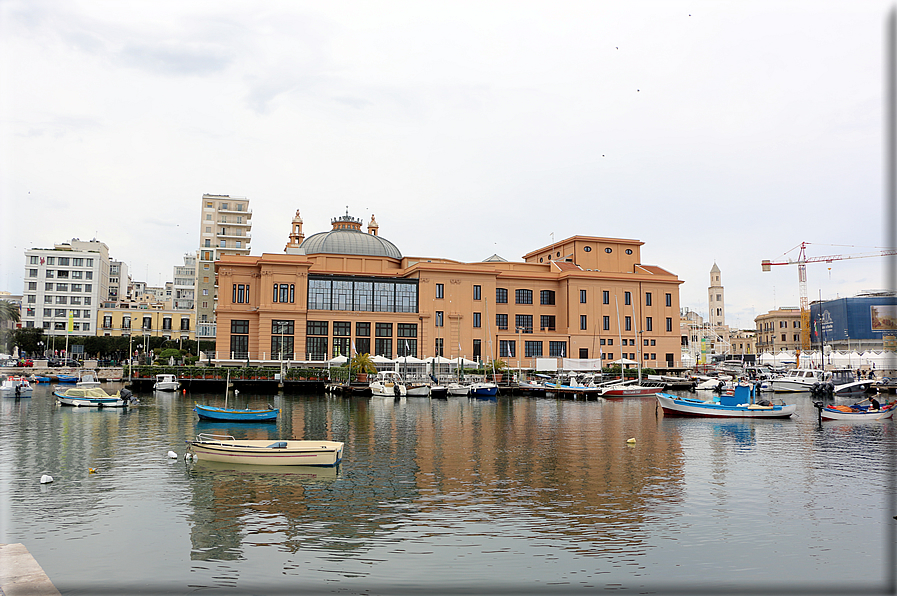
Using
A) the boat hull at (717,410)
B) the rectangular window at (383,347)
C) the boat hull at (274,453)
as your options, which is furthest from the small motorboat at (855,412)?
the rectangular window at (383,347)

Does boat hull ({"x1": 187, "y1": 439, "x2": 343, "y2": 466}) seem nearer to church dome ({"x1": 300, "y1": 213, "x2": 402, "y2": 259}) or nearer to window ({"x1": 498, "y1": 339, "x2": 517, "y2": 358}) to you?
window ({"x1": 498, "y1": 339, "x2": 517, "y2": 358})

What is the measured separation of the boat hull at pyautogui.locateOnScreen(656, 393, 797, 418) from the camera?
153 feet

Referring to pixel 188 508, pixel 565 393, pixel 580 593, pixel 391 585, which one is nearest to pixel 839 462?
pixel 580 593

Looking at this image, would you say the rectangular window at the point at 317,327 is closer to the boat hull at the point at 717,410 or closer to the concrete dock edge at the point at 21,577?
the boat hull at the point at 717,410

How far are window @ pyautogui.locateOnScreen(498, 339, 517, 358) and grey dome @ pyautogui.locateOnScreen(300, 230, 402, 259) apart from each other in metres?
21.3

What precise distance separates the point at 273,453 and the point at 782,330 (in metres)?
174

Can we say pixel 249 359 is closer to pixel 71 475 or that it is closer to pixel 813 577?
pixel 71 475

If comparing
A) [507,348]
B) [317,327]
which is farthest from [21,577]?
[507,348]

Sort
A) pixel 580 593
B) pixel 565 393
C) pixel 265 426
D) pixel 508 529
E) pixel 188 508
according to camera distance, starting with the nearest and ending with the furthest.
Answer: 1. pixel 580 593
2. pixel 508 529
3. pixel 188 508
4. pixel 265 426
5. pixel 565 393

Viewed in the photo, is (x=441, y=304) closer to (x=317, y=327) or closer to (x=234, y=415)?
(x=317, y=327)

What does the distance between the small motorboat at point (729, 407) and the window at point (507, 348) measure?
40.7m

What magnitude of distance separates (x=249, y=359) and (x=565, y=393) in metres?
36.5

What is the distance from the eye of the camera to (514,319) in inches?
3615

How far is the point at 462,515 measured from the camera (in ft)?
59.7
